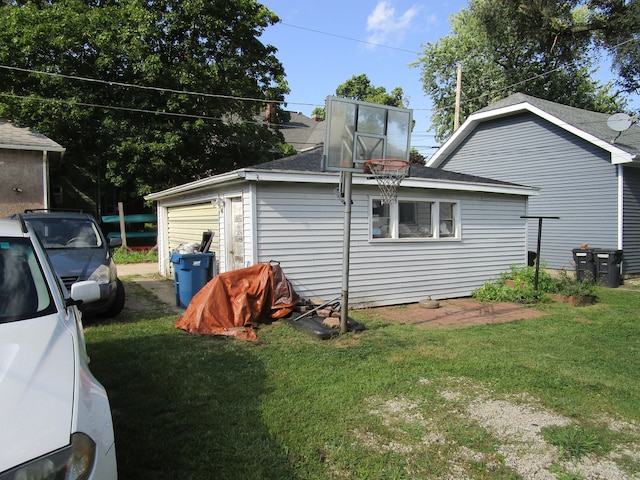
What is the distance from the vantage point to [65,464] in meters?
1.61

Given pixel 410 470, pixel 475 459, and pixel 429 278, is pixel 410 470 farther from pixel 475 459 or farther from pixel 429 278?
pixel 429 278

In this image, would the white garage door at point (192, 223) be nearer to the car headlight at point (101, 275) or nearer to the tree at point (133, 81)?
the car headlight at point (101, 275)

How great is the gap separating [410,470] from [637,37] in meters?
23.5

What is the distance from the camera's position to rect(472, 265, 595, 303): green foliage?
9.12 m

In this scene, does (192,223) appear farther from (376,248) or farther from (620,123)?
(620,123)

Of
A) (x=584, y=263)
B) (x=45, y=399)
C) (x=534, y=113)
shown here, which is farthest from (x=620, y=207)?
(x=45, y=399)

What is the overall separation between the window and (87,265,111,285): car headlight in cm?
477

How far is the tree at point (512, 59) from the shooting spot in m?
21.3

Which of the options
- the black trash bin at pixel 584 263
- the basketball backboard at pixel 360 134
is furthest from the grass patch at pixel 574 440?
the black trash bin at pixel 584 263

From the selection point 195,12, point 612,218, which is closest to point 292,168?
point 612,218

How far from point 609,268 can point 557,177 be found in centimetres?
380

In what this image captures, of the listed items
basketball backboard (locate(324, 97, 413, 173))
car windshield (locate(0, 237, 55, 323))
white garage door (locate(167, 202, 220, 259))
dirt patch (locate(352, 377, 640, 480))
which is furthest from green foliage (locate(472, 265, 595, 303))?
car windshield (locate(0, 237, 55, 323))

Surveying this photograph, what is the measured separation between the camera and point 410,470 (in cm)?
288

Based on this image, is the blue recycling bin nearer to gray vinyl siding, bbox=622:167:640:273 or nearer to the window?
the window
